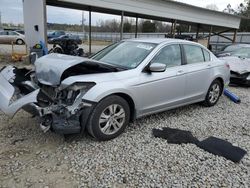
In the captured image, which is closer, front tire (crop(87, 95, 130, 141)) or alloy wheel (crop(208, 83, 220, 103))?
front tire (crop(87, 95, 130, 141))

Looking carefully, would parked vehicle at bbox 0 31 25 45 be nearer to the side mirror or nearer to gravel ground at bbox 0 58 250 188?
gravel ground at bbox 0 58 250 188

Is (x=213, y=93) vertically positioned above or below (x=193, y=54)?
below

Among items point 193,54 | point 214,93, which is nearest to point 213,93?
point 214,93

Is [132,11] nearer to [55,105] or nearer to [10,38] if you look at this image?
[55,105]

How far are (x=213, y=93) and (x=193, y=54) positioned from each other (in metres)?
1.13

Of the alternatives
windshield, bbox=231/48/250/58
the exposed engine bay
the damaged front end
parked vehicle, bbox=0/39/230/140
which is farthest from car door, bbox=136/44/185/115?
windshield, bbox=231/48/250/58

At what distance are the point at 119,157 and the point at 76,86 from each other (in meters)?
1.10

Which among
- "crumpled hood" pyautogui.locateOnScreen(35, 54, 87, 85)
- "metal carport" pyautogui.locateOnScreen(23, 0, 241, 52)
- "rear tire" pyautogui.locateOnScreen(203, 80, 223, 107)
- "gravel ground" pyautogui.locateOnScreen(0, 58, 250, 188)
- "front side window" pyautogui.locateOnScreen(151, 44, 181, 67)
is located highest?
"metal carport" pyautogui.locateOnScreen(23, 0, 241, 52)

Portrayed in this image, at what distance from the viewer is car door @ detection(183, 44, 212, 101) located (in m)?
4.52

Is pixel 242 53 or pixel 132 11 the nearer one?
pixel 242 53

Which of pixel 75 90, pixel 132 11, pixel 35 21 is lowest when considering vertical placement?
pixel 75 90

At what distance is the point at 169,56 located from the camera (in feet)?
13.9

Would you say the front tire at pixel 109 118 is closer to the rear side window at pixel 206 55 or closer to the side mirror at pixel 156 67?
the side mirror at pixel 156 67

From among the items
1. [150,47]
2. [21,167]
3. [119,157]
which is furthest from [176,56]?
[21,167]
